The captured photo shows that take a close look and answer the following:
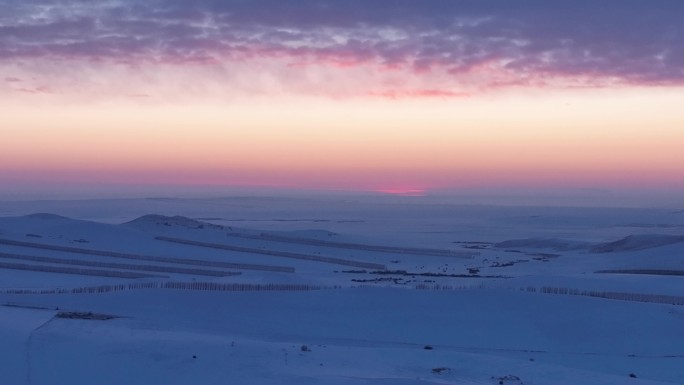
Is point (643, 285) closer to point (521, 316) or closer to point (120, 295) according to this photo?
point (521, 316)

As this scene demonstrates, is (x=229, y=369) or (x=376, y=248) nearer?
(x=229, y=369)

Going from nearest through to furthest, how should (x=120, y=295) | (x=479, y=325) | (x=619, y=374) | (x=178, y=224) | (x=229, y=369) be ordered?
(x=229, y=369)
(x=619, y=374)
(x=479, y=325)
(x=120, y=295)
(x=178, y=224)

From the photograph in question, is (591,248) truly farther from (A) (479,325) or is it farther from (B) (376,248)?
(A) (479,325)

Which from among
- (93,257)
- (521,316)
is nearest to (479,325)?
(521,316)

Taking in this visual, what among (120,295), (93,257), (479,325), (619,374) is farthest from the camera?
(93,257)

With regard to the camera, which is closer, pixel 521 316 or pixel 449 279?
pixel 521 316

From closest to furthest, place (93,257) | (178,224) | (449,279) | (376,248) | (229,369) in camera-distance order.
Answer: (229,369) → (449,279) → (93,257) → (376,248) → (178,224)

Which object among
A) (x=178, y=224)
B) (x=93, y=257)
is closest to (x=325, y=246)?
(x=178, y=224)
